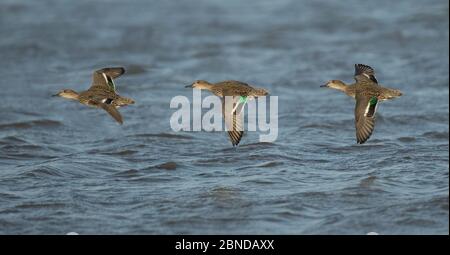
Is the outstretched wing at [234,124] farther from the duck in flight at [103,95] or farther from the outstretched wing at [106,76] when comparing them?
the outstretched wing at [106,76]

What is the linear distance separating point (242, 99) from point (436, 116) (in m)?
3.41

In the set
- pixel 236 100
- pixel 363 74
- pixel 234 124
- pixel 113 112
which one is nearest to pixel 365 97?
pixel 363 74

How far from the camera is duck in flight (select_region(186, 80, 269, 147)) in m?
10.0

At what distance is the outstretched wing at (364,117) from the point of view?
32.8ft

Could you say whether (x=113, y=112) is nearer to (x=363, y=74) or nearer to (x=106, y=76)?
(x=106, y=76)

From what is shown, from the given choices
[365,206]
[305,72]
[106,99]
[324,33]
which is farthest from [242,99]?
[324,33]

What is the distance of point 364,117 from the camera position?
10117 mm

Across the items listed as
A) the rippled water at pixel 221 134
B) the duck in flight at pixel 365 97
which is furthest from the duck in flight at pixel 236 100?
the duck in flight at pixel 365 97

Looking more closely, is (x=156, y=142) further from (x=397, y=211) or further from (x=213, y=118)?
(x=397, y=211)

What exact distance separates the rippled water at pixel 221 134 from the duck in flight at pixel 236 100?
444 millimetres

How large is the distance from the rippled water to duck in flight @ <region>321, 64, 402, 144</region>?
17.3 inches

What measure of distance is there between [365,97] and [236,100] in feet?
4.28

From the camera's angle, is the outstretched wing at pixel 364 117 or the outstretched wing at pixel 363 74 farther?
the outstretched wing at pixel 363 74

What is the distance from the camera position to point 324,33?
19188 mm
